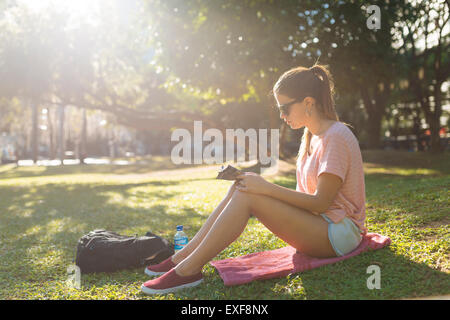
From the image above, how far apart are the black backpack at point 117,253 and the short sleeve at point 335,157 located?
6.83 feet

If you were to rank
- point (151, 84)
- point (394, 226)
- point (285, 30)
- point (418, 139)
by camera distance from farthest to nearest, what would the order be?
point (151, 84)
point (418, 139)
point (285, 30)
point (394, 226)

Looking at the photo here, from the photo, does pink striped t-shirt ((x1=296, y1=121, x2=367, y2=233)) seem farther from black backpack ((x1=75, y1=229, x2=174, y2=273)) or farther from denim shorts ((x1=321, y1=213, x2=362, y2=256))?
black backpack ((x1=75, y1=229, x2=174, y2=273))

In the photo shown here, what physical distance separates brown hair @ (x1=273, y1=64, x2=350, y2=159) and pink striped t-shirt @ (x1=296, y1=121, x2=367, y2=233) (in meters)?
0.18

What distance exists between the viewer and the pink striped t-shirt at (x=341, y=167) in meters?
3.38

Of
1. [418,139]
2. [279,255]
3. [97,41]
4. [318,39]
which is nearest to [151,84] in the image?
[97,41]

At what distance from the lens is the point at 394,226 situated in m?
5.13

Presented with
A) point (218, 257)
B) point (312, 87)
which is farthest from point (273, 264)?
point (312, 87)

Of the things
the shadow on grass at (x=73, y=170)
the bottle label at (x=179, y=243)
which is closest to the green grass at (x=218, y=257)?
the bottle label at (x=179, y=243)

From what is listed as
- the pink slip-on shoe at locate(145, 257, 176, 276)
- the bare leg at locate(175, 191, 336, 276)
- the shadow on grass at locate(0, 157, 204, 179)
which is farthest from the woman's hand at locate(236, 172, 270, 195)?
the shadow on grass at locate(0, 157, 204, 179)

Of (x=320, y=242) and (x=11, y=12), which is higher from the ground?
(x=11, y=12)

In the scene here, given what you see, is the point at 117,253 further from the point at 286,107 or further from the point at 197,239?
the point at 286,107

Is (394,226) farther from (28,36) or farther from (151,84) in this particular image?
(151,84)

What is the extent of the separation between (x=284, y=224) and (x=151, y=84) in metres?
42.1

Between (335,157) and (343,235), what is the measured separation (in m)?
0.71
